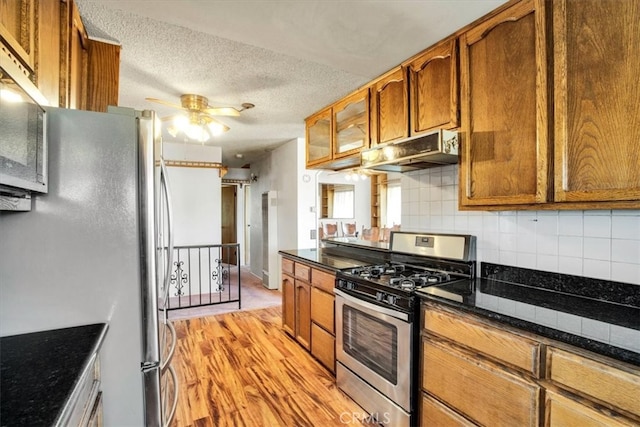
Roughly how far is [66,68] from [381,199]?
6.19m

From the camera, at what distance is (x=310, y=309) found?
2719mm

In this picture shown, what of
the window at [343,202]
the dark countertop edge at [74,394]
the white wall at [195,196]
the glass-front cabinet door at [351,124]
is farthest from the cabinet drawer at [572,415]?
the window at [343,202]

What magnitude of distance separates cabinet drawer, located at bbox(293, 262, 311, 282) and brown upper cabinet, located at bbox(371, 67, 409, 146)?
4.07 feet

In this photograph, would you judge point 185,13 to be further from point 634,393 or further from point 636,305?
point 636,305

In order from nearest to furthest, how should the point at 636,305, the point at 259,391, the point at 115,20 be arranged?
1. the point at 636,305
2. the point at 115,20
3. the point at 259,391

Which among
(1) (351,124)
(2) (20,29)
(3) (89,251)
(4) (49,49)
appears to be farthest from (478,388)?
(4) (49,49)

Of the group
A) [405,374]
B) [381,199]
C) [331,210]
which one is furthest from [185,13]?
[381,199]

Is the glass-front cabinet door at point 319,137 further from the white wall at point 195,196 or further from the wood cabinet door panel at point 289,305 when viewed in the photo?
the white wall at point 195,196

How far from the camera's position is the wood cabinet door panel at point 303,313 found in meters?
2.76

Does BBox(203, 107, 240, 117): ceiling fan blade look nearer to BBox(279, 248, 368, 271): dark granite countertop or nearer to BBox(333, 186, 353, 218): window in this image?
BBox(279, 248, 368, 271): dark granite countertop

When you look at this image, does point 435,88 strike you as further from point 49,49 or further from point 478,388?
point 49,49

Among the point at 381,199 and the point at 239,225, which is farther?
the point at 239,225

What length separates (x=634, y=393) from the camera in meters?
0.96

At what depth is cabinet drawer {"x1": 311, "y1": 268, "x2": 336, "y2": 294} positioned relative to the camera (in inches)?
94.3
